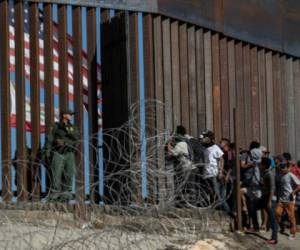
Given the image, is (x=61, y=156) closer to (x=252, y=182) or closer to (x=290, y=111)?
(x=252, y=182)

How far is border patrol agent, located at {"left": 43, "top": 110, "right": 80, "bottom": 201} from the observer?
10.6 m

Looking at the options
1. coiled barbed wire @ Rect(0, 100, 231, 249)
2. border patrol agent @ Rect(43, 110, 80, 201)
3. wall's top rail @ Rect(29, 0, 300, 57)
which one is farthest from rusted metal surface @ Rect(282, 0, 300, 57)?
coiled barbed wire @ Rect(0, 100, 231, 249)

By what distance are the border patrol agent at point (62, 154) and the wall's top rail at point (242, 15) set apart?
242cm

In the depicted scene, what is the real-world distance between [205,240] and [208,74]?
5.32 meters

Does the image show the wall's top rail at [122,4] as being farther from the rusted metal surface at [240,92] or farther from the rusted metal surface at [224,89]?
the rusted metal surface at [240,92]

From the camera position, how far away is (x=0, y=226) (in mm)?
9375

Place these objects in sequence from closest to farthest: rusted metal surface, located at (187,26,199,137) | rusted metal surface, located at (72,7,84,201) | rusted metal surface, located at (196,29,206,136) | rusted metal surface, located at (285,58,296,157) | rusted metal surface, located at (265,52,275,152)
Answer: rusted metal surface, located at (72,7,84,201)
rusted metal surface, located at (187,26,199,137)
rusted metal surface, located at (196,29,206,136)
rusted metal surface, located at (265,52,275,152)
rusted metal surface, located at (285,58,296,157)

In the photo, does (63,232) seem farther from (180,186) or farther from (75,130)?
(75,130)

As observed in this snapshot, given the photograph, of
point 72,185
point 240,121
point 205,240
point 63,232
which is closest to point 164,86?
point 240,121

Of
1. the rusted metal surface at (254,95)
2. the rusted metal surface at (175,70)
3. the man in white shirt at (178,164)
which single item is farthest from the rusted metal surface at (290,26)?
the man in white shirt at (178,164)

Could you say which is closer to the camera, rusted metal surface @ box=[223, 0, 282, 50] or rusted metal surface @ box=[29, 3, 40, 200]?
rusted metal surface @ box=[29, 3, 40, 200]

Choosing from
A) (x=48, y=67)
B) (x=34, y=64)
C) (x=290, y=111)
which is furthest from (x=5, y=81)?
(x=290, y=111)

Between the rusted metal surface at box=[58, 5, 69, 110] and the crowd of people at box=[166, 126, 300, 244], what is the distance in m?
2.01

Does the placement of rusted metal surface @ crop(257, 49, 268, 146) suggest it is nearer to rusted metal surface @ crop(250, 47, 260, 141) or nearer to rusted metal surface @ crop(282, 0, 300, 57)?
rusted metal surface @ crop(250, 47, 260, 141)
